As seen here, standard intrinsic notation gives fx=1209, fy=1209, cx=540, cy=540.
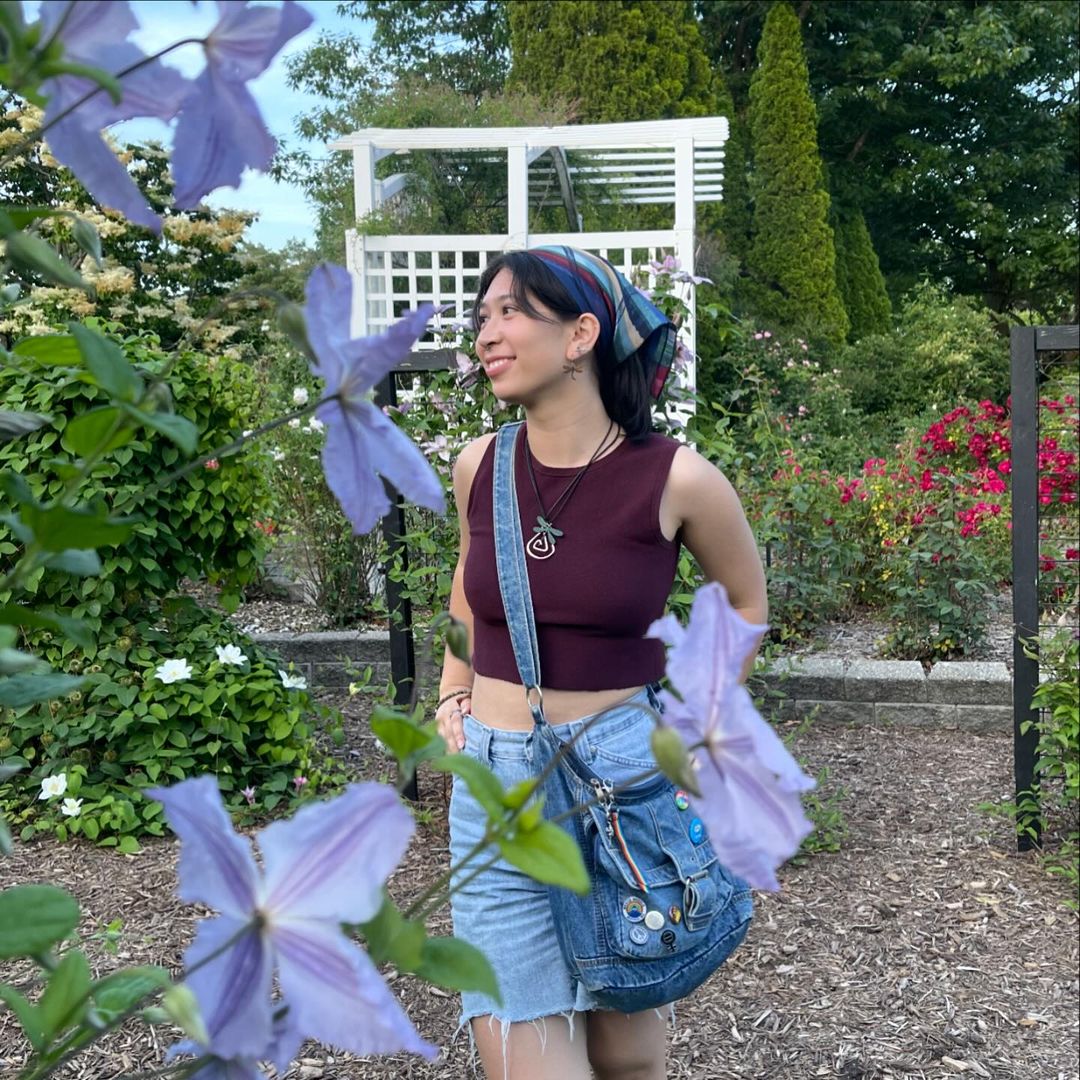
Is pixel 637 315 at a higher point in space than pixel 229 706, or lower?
higher

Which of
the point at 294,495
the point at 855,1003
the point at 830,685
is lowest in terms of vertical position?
the point at 855,1003

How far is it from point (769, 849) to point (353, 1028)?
16 centimetres

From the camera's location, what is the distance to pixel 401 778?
0.43 m

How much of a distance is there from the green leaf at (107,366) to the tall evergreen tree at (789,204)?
1350 cm

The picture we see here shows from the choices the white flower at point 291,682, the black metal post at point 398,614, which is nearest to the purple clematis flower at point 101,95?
the black metal post at point 398,614

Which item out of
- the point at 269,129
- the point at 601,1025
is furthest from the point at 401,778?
the point at 601,1025

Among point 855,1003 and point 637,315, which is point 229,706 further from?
point 637,315

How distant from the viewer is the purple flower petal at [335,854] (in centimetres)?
36

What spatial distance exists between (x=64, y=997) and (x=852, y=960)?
2.59 metres

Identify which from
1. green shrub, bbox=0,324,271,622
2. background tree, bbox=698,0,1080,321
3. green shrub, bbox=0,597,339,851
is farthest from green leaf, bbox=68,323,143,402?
background tree, bbox=698,0,1080,321

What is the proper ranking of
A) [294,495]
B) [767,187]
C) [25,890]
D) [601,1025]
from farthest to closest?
1. [767,187]
2. [294,495]
3. [601,1025]
4. [25,890]

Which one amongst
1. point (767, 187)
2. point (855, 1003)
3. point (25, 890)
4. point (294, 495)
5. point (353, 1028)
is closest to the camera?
point (353, 1028)

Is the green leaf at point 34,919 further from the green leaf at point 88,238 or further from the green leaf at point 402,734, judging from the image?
the green leaf at point 88,238

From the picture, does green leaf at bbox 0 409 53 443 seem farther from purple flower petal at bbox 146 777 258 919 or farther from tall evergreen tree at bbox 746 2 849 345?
tall evergreen tree at bbox 746 2 849 345
